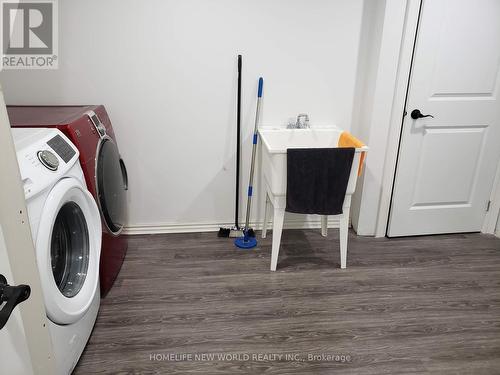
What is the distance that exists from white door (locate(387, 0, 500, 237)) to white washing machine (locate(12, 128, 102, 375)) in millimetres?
2024

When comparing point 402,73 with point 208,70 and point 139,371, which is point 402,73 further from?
point 139,371

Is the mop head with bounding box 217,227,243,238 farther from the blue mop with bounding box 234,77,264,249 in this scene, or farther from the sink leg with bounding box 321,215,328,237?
the sink leg with bounding box 321,215,328,237

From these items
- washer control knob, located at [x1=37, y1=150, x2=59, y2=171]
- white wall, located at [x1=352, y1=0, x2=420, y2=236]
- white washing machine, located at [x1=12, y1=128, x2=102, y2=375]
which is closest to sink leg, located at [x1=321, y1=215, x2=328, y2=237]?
white wall, located at [x1=352, y1=0, x2=420, y2=236]

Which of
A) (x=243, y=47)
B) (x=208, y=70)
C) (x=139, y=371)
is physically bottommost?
(x=139, y=371)

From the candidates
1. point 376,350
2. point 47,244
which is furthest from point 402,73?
point 47,244

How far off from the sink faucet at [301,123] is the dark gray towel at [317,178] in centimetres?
55

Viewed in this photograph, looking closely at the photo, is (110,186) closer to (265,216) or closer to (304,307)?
(265,216)

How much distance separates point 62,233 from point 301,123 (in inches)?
64.1

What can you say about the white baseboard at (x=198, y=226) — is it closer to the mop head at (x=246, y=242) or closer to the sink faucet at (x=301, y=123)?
the mop head at (x=246, y=242)

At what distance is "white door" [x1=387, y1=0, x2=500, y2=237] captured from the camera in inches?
93.4

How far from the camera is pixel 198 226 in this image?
2850mm

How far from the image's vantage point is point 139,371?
1.65 m

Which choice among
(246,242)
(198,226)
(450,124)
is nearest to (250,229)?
(246,242)

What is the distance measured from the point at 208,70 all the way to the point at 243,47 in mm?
267
